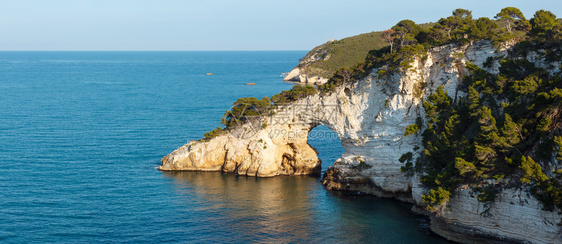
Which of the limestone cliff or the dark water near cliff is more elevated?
the limestone cliff

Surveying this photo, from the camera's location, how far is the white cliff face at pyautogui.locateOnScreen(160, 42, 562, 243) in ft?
114

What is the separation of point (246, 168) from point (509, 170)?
28.8 metres

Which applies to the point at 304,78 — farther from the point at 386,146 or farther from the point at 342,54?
the point at 386,146

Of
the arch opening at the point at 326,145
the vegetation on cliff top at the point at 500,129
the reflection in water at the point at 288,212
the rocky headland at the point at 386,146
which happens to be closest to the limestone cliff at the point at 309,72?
the arch opening at the point at 326,145

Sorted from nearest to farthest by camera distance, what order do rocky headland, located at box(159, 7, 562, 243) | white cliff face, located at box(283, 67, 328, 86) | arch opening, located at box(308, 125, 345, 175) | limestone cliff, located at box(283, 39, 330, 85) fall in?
rocky headland, located at box(159, 7, 562, 243) < arch opening, located at box(308, 125, 345, 175) < white cliff face, located at box(283, 67, 328, 86) < limestone cliff, located at box(283, 39, 330, 85)

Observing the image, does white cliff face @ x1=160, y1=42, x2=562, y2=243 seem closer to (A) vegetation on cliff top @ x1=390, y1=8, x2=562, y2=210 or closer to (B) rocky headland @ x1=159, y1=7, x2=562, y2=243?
(B) rocky headland @ x1=159, y1=7, x2=562, y2=243

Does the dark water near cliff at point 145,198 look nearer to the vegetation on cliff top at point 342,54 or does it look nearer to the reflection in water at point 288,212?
the reflection in water at point 288,212

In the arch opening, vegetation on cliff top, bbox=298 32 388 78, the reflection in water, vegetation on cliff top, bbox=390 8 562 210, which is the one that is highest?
vegetation on cliff top, bbox=298 32 388 78

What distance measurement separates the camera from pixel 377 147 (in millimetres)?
48250

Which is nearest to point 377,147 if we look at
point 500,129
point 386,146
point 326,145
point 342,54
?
point 386,146

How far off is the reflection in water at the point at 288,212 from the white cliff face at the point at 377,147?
6.12ft

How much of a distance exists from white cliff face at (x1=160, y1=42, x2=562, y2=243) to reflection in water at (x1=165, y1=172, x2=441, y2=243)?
186cm

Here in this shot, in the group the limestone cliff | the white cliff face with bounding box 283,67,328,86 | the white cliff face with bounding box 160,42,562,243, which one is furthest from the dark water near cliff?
the limestone cliff

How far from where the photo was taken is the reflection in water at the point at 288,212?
126ft
